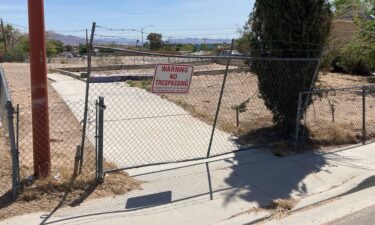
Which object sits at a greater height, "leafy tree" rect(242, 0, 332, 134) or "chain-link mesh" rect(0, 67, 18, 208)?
"leafy tree" rect(242, 0, 332, 134)

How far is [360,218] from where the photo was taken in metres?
4.93

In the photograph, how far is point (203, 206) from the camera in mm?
5121

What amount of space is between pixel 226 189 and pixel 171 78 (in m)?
1.69

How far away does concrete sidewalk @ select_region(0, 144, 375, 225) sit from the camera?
15.7ft

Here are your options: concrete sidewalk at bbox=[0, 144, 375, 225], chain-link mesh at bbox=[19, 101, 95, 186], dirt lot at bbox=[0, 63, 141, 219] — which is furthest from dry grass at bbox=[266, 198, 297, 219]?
chain-link mesh at bbox=[19, 101, 95, 186]

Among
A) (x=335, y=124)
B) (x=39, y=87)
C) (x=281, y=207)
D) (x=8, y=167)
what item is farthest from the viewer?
(x=335, y=124)

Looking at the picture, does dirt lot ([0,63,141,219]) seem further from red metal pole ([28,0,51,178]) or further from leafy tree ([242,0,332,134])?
leafy tree ([242,0,332,134])

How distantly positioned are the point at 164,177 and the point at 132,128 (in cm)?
334

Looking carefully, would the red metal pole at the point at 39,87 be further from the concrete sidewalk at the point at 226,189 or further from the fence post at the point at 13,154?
the concrete sidewalk at the point at 226,189

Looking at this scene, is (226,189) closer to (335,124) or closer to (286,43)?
(286,43)

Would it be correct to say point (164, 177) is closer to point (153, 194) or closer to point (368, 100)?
point (153, 194)

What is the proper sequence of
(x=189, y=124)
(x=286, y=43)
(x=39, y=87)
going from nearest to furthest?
1. (x=39, y=87)
2. (x=286, y=43)
3. (x=189, y=124)

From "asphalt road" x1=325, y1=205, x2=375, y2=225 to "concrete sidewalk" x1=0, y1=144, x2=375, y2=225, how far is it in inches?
19.2

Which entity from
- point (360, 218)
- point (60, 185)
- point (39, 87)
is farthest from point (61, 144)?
point (360, 218)
